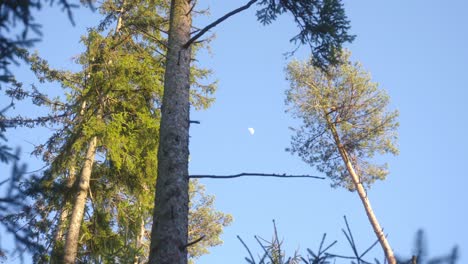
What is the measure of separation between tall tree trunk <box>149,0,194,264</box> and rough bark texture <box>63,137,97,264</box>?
449 centimetres

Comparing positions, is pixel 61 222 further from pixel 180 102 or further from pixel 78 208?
pixel 180 102

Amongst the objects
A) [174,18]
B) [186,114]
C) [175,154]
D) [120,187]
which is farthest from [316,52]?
[120,187]

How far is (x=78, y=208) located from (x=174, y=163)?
5.10m

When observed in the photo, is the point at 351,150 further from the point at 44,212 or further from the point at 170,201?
the point at 170,201

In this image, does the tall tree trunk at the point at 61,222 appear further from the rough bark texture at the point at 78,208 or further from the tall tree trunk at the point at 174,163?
the tall tree trunk at the point at 174,163

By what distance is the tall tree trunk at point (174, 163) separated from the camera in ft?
15.7

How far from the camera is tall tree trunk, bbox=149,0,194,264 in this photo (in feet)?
15.7

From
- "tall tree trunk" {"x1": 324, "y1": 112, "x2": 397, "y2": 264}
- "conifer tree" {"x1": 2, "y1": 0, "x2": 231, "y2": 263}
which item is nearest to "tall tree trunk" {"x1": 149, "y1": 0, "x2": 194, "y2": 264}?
"conifer tree" {"x1": 2, "y1": 0, "x2": 231, "y2": 263}

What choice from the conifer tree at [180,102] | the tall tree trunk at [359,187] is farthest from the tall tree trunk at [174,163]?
the tall tree trunk at [359,187]

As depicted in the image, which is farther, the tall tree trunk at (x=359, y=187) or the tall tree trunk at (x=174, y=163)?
the tall tree trunk at (x=359, y=187)

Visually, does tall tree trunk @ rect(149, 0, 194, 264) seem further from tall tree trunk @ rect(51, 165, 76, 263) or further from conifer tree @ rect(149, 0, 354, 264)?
tall tree trunk @ rect(51, 165, 76, 263)

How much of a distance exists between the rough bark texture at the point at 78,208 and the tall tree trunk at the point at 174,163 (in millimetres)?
4486

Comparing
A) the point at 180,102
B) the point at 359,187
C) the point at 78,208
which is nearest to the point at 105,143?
the point at 78,208

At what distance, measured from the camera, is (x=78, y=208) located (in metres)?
9.66
